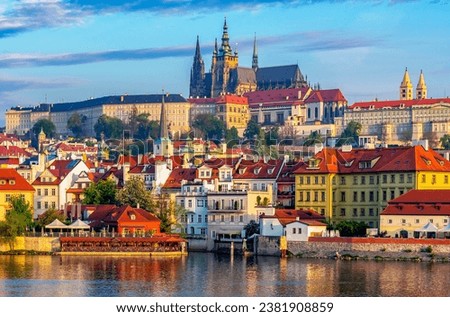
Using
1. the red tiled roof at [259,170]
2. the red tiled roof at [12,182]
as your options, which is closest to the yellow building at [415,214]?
the red tiled roof at [259,170]

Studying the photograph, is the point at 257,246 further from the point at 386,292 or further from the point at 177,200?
the point at 386,292

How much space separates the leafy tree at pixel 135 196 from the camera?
2601 inches

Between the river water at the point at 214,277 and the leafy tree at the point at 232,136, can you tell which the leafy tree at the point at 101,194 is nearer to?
the river water at the point at 214,277

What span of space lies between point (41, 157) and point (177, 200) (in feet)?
65.9

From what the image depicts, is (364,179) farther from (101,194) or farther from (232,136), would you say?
Answer: (232,136)

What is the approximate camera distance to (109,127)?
191 meters

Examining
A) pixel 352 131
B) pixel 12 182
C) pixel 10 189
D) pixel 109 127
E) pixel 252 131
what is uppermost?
pixel 109 127

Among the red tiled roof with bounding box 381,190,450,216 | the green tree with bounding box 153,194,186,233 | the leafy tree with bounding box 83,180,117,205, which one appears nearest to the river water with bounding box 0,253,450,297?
the red tiled roof with bounding box 381,190,450,216

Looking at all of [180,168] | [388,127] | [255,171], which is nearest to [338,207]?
[255,171]

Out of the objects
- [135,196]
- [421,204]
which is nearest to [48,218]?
[135,196]

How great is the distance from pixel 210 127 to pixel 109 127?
1451cm

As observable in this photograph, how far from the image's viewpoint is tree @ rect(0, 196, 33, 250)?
6031 cm

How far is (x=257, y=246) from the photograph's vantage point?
6128 centimetres

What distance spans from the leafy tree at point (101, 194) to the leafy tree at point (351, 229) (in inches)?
531
